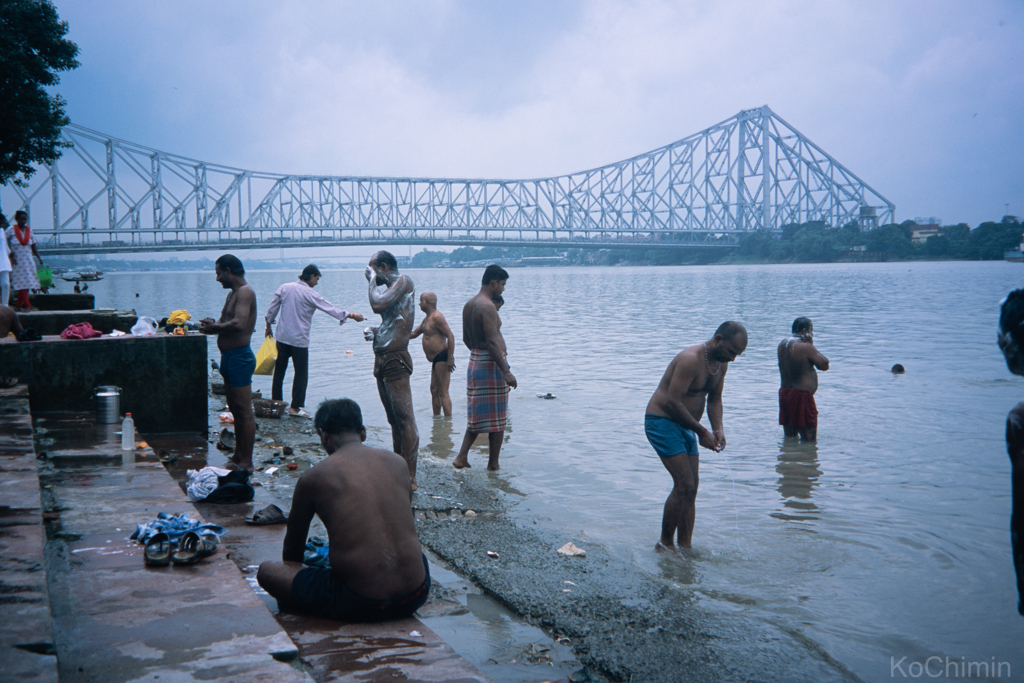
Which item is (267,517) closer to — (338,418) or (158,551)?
(158,551)

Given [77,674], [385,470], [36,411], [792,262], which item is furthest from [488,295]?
[792,262]

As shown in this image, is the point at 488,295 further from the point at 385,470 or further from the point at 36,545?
the point at 36,545

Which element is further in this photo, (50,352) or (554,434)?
(554,434)

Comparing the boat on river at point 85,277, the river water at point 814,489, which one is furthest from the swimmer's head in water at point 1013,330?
the boat on river at point 85,277

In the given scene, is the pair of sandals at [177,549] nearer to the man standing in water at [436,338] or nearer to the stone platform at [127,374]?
the stone platform at [127,374]

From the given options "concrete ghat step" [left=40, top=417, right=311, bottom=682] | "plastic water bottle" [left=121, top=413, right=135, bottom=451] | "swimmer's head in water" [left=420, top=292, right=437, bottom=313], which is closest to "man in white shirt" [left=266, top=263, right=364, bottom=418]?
"swimmer's head in water" [left=420, top=292, right=437, bottom=313]

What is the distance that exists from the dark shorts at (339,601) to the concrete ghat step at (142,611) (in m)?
0.19

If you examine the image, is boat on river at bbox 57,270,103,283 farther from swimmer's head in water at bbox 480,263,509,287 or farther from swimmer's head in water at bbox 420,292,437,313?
swimmer's head in water at bbox 480,263,509,287

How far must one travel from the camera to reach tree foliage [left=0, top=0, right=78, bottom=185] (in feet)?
43.5

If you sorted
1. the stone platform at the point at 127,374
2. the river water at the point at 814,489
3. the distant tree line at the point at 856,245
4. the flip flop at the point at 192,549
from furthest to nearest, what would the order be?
1. the distant tree line at the point at 856,245
2. the stone platform at the point at 127,374
3. the river water at the point at 814,489
4. the flip flop at the point at 192,549

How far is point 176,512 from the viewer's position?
12.2 ft

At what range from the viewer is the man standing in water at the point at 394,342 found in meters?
5.09

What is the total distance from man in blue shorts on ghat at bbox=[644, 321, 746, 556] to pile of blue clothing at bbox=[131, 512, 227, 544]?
2.34m

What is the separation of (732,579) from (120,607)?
304cm
